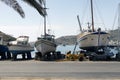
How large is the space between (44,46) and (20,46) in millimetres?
4691

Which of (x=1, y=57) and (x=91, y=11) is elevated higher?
(x=91, y=11)

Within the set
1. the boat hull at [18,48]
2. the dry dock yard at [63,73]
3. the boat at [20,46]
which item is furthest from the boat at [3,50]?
the dry dock yard at [63,73]

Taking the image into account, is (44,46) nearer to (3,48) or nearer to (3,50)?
(3,50)

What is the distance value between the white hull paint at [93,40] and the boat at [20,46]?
868 centimetres

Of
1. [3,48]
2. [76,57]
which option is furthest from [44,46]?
[3,48]

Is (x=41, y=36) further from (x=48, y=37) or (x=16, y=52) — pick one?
(x=16, y=52)

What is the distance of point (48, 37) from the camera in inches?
2156

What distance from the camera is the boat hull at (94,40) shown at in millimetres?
52062

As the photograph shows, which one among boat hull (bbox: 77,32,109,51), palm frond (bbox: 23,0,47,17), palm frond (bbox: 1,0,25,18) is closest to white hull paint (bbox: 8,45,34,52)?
boat hull (bbox: 77,32,109,51)

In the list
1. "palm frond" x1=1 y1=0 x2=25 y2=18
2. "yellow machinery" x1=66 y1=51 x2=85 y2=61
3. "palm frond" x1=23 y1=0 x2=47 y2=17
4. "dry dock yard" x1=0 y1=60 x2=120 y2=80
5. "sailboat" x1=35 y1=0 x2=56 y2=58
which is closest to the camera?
"palm frond" x1=1 y1=0 x2=25 y2=18

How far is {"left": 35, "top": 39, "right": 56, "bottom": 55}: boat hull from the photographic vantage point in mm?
51844

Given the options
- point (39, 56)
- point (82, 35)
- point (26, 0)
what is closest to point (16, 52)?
point (39, 56)

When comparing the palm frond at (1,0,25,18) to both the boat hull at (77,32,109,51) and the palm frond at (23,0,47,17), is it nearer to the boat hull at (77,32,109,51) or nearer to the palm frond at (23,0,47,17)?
the palm frond at (23,0,47,17)

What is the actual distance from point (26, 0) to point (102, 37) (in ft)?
115
